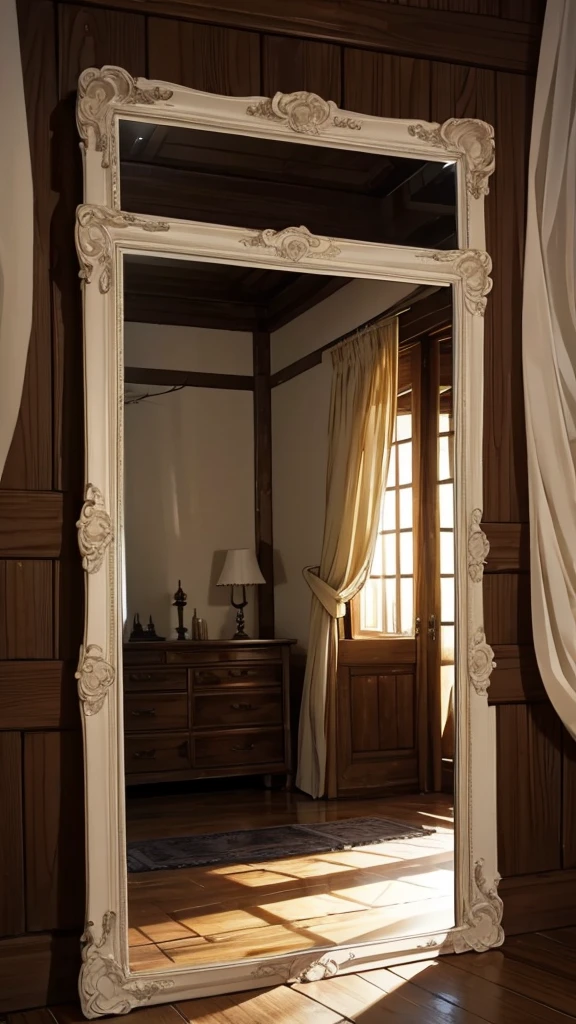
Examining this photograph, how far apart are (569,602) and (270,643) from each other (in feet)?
3.06

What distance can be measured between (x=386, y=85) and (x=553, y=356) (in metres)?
0.94

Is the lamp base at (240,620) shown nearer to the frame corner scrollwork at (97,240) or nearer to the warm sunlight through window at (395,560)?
the warm sunlight through window at (395,560)

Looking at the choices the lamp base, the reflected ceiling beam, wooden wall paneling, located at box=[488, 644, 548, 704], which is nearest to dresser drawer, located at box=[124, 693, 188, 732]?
the lamp base

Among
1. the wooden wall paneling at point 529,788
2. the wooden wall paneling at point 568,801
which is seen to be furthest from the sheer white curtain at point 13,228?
the wooden wall paneling at point 568,801

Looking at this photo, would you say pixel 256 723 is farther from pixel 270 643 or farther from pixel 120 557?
pixel 120 557

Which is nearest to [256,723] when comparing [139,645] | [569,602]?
[139,645]

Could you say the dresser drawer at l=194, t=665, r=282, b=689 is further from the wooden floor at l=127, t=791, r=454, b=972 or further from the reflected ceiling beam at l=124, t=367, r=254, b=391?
the reflected ceiling beam at l=124, t=367, r=254, b=391

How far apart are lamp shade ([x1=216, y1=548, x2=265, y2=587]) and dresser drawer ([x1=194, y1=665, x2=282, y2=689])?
0.77ft

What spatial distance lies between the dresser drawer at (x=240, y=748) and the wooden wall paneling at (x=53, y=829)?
36cm

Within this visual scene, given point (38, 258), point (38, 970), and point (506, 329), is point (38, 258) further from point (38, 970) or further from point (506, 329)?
point (38, 970)

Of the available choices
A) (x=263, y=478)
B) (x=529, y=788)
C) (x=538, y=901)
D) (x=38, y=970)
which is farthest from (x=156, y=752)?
(x=538, y=901)

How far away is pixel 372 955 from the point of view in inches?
114

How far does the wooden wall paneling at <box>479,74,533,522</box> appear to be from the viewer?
3.26m

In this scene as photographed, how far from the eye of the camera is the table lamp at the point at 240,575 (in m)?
2.90
